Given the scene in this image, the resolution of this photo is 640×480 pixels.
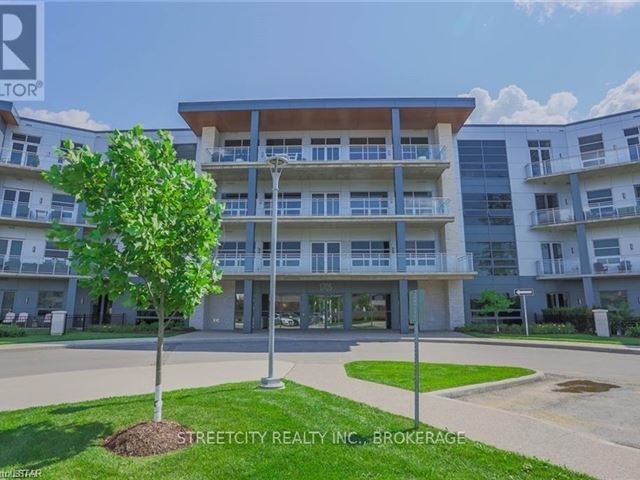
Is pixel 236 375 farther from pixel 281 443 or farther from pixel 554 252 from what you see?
pixel 554 252

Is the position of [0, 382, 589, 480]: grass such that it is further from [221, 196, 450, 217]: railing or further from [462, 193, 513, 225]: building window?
[462, 193, 513, 225]: building window

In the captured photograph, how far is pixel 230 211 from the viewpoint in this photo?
938 inches

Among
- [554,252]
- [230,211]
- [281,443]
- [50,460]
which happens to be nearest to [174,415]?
[50,460]

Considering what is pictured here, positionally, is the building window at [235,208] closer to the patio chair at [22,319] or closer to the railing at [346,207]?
the railing at [346,207]

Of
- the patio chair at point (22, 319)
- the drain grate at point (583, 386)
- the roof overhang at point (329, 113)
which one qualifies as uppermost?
the roof overhang at point (329, 113)

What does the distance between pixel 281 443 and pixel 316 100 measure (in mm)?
22002

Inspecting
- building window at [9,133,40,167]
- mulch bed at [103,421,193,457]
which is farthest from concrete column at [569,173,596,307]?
building window at [9,133,40,167]

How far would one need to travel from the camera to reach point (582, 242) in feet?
78.3

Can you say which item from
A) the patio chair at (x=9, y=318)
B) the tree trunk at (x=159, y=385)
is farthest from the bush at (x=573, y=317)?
the patio chair at (x=9, y=318)

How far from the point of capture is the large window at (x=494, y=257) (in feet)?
81.8

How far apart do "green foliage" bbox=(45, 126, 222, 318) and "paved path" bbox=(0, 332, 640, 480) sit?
378cm

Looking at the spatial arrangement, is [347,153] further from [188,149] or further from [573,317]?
[573,317]

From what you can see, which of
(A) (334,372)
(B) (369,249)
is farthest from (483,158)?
(A) (334,372)

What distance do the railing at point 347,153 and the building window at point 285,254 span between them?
18.9 ft
